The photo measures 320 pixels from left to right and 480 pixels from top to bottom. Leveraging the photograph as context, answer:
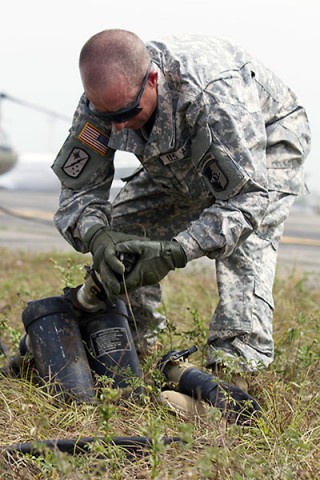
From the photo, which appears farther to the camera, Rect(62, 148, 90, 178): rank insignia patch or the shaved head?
Rect(62, 148, 90, 178): rank insignia patch

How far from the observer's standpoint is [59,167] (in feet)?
13.1

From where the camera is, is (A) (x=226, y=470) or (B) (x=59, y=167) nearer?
(A) (x=226, y=470)

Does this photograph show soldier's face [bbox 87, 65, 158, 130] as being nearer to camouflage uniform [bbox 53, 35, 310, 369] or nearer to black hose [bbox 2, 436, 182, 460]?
camouflage uniform [bbox 53, 35, 310, 369]

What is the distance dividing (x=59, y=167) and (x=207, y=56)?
908 mm

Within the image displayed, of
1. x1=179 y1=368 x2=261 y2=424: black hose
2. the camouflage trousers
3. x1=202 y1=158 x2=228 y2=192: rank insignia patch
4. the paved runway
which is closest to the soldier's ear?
x1=202 y1=158 x2=228 y2=192: rank insignia patch

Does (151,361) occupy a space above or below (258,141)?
below

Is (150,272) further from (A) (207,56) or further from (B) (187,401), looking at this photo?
(A) (207,56)

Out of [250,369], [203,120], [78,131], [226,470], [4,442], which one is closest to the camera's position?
[226,470]

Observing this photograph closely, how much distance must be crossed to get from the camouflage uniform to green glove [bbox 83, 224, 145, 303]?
0.60 ft

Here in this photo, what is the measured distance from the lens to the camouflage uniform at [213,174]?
3461 millimetres

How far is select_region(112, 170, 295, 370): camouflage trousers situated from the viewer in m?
3.74

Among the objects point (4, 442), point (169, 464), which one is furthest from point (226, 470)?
point (4, 442)

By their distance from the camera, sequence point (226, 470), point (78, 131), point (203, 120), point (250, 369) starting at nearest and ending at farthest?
point (226, 470) → point (203, 120) → point (250, 369) → point (78, 131)

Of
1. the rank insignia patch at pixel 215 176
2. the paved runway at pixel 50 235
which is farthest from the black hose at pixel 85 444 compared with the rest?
the paved runway at pixel 50 235
